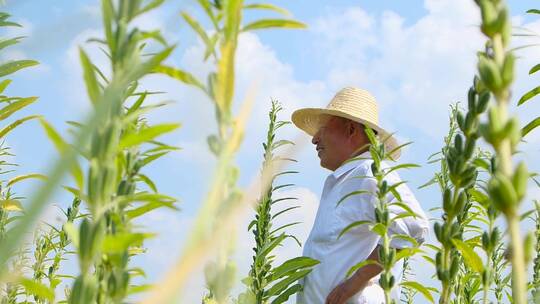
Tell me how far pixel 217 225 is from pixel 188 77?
14cm

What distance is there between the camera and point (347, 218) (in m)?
2.76

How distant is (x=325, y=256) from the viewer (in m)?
2.75

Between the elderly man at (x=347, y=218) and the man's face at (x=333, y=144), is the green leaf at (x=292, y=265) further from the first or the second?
the man's face at (x=333, y=144)

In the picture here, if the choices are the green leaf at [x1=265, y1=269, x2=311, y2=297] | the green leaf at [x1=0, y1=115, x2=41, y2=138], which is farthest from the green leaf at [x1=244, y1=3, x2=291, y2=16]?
the green leaf at [x1=265, y1=269, x2=311, y2=297]

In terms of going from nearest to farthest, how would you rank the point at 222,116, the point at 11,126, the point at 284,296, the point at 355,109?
the point at 222,116, the point at 11,126, the point at 284,296, the point at 355,109

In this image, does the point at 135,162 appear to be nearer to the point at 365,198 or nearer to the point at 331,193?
the point at 365,198

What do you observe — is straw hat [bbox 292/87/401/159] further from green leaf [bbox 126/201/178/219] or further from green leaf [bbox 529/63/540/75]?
green leaf [bbox 126/201/178/219]

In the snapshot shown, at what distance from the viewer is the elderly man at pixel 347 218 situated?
2.50m

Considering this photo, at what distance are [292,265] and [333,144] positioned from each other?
1394mm

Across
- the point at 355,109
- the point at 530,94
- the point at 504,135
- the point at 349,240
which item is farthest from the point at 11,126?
the point at 355,109

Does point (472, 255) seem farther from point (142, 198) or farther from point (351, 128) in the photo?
point (351, 128)

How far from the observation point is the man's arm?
7.69 ft

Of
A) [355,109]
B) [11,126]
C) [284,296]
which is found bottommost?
[284,296]

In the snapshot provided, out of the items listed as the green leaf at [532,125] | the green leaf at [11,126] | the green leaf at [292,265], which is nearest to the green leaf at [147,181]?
the green leaf at [11,126]
